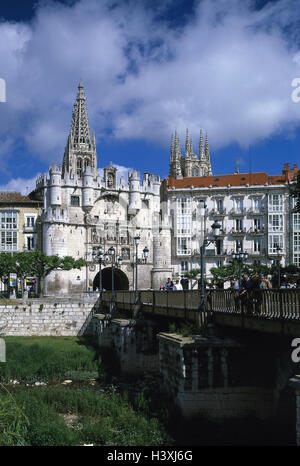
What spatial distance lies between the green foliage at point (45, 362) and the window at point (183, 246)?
4112cm

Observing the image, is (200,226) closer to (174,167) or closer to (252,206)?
(252,206)

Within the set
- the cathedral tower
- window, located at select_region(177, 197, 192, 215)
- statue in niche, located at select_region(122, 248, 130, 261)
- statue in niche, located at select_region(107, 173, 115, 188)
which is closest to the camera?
statue in niche, located at select_region(122, 248, 130, 261)

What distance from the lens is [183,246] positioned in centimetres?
7944

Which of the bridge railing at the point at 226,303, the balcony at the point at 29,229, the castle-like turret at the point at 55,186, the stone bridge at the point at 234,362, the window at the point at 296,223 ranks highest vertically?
the castle-like turret at the point at 55,186

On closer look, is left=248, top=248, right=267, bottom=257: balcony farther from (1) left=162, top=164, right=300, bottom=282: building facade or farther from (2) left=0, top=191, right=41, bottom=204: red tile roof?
(2) left=0, top=191, right=41, bottom=204: red tile roof

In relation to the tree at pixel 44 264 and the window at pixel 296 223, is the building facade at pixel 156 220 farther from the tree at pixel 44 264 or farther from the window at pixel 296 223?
the tree at pixel 44 264

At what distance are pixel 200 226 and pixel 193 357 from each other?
198 ft

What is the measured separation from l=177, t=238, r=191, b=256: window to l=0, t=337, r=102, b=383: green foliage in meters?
41.1

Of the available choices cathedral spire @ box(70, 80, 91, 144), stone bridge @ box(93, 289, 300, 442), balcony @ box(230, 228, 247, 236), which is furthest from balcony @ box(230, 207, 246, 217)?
stone bridge @ box(93, 289, 300, 442)

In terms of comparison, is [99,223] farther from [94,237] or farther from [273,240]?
[273,240]

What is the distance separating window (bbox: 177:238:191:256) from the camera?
7912 cm

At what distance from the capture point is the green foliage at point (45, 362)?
32.6m

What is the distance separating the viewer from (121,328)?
1378 inches

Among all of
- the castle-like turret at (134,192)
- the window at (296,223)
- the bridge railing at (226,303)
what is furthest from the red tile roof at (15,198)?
the bridge railing at (226,303)
